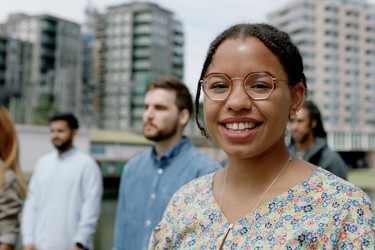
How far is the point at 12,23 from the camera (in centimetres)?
7825

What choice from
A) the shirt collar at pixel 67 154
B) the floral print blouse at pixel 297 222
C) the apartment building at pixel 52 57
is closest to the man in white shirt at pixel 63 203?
the shirt collar at pixel 67 154

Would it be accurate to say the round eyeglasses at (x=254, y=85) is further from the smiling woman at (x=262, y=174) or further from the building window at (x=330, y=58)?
the building window at (x=330, y=58)

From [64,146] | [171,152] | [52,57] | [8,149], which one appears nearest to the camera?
[8,149]

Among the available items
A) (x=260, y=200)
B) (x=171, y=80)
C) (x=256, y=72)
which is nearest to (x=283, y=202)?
(x=260, y=200)

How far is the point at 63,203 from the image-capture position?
3.92 metres

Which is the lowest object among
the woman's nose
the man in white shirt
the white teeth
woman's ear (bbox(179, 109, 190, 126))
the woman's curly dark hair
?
the man in white shirt

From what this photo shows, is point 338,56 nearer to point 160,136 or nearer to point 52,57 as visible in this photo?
point 52,57

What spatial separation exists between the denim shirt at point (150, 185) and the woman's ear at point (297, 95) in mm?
1457

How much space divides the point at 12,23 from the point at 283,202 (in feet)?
272

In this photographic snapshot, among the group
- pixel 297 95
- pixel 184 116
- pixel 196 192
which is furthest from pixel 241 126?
pixel 184 116

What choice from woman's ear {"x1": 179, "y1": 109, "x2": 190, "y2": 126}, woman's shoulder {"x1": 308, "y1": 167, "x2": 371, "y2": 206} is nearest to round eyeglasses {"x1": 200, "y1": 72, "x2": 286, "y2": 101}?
woman's shoulder {"x1": 308, "y1": 167, "x2": 371, "y2": 206}

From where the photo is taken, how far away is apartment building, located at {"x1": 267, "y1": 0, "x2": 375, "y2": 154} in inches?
2788

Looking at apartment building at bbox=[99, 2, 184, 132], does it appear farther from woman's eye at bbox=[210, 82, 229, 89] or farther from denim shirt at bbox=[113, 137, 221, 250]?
woman's eye at bbox=[210, 82, 229, 89]

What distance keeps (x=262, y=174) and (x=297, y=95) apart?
24 centimetres
